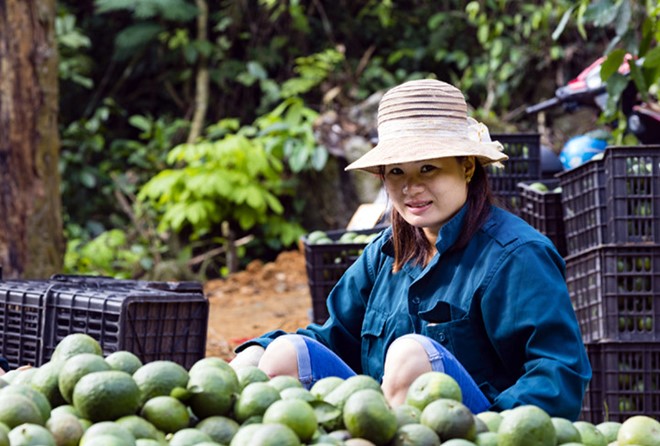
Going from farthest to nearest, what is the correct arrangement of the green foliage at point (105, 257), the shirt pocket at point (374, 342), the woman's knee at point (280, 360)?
the green foliage at point (105, 257)
the shirt pocket at point (374, 342)
the woman's knee at point (280, 360)

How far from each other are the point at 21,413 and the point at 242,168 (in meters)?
7.84

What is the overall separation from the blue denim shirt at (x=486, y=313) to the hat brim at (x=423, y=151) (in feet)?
0.54

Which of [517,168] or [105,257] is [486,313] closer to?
[517,168]

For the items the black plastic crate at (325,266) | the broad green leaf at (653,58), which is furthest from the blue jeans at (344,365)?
the broad green leaf at (653,58)

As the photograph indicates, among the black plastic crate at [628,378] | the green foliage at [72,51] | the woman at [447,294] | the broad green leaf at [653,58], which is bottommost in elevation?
the black plastic crate at [628,378]

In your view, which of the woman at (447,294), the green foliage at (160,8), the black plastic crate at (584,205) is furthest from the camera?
the green foliage at (160,8)

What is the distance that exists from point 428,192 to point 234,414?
1002 millimetres

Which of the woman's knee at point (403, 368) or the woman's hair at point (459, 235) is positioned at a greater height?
the woman's hair at point (459, 235)

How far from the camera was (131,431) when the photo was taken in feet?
6.50

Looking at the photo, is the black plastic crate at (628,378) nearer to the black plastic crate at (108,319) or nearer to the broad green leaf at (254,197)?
the black plastic crate at (108,319)

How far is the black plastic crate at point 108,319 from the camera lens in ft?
12.2

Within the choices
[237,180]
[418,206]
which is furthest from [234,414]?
[237,180]

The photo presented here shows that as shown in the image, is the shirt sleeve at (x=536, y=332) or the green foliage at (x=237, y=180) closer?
the shirt sleeve at (x=536, y=332)

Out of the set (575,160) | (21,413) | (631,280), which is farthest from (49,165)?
(21,413)
